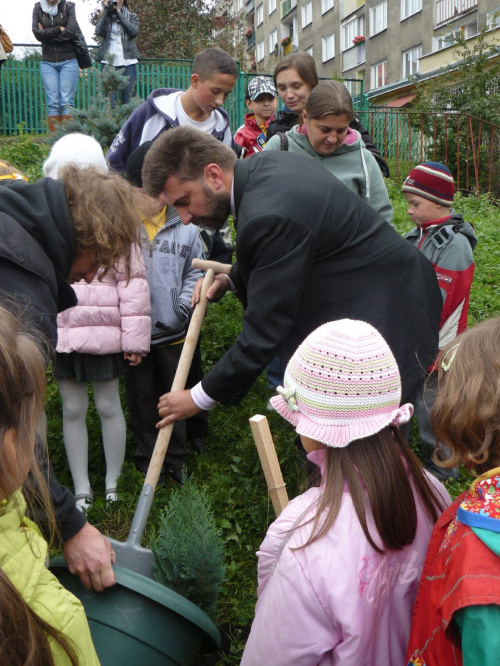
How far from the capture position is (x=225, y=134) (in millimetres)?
4473

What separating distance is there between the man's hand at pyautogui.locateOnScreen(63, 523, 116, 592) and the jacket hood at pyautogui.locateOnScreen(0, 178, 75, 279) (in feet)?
2.63

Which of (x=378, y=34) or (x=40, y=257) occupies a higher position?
(x=378, y=34)

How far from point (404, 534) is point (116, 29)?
407 inches

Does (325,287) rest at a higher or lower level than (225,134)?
lower

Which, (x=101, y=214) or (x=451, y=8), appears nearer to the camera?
(x=101, y=214)

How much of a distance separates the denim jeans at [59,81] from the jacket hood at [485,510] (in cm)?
966

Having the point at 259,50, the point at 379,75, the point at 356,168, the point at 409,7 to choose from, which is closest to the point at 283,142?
the point at 356,168

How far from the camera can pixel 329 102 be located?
363 cm

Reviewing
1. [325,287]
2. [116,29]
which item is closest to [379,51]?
[116,29]

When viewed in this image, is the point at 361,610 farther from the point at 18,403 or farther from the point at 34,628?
the point at 18,403

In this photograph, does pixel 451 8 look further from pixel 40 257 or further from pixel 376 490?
pixel 376 490

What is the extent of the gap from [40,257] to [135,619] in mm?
1085

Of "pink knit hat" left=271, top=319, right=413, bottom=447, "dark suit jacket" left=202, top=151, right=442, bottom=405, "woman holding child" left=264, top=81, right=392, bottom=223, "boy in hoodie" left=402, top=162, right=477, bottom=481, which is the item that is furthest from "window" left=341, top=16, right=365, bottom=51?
"pink knit hat" left=271, top=319, right=413, bottom=447

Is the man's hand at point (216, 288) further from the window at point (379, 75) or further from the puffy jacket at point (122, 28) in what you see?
the window at point (379, 75)
